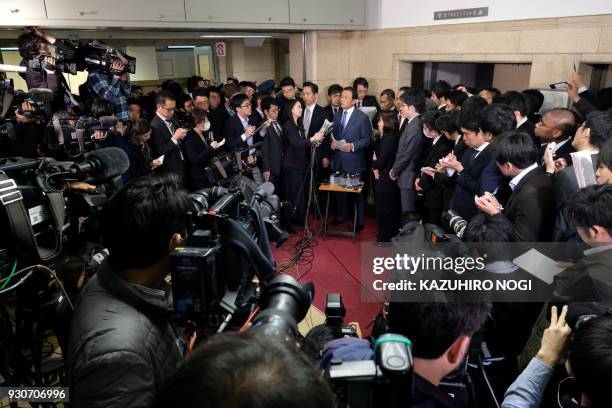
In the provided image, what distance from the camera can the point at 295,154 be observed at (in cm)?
435

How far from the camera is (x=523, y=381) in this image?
1213 mm

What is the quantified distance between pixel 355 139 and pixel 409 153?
701 mm

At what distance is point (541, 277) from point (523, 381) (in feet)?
2.84

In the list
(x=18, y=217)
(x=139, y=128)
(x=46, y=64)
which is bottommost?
(x=18, y=217)

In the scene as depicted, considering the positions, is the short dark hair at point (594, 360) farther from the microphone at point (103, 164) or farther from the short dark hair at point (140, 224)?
the microphone at point (103, 164)

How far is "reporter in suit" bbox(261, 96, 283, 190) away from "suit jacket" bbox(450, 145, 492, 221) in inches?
76.6

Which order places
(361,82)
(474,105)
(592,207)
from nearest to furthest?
(592,207), (474,105), (361,82)

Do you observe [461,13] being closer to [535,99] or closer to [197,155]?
[535,99]

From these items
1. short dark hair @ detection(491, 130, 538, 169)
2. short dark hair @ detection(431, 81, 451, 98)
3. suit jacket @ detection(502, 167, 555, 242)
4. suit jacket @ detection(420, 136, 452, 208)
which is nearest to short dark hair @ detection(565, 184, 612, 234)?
suit jacket @ detection(502, 167, 555, 242)

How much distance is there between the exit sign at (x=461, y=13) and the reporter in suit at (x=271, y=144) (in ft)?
7.32

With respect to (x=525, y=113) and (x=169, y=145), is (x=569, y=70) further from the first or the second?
(x=169, y=145)

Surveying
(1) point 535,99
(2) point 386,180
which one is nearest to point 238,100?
(2) point 386,180

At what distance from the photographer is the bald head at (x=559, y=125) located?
2867mm

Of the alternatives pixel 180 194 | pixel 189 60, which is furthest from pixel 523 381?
pixel 189 60
